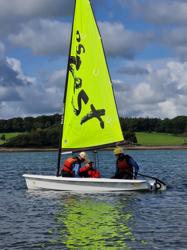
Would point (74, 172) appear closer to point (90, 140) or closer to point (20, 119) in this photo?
point (90, 140)

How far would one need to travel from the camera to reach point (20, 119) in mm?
194250

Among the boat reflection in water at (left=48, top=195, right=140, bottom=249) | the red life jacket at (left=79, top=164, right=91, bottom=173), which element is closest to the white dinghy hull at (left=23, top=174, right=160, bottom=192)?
the red life jacket at (left=79, top=164, right=91, bottom=173)

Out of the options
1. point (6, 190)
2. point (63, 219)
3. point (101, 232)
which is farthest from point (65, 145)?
point (101, 232)

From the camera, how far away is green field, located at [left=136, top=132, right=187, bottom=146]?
16238 cm

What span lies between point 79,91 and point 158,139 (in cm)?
14093

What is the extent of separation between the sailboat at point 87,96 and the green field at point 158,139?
426 ft

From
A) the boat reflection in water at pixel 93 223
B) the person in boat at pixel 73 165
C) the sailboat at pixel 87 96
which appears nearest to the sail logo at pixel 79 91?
the sailboat at pixel 87 96

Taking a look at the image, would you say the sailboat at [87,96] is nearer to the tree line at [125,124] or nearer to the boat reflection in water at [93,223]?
the boat reflection in water at [93,223]

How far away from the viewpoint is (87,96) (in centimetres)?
3002

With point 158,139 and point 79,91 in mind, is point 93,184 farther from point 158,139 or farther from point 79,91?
point 158,139

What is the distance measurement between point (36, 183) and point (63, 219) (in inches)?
333

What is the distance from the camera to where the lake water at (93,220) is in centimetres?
1661

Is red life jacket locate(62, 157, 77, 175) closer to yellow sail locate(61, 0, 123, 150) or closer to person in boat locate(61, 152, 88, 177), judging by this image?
person in boat locate(61, 152, 88, 177)

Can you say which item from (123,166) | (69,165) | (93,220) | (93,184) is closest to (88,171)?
(93,184)
